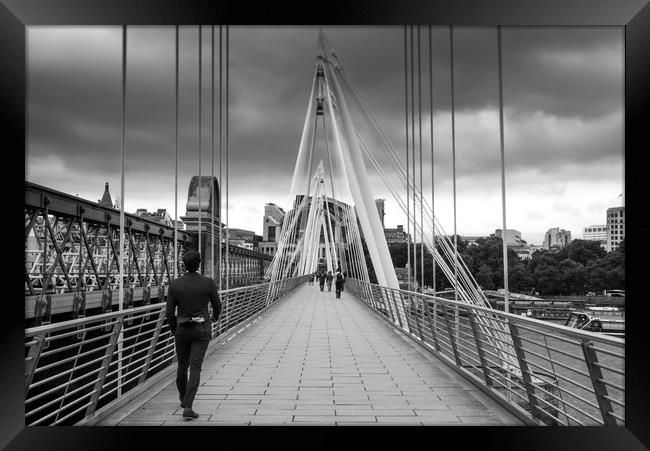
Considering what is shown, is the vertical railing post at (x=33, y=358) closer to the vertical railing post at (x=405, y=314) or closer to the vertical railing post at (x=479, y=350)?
the vertical railing post at (x=479, y=350)

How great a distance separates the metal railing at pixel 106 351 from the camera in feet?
13.9

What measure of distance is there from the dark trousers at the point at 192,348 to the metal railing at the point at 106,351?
1.93 feet

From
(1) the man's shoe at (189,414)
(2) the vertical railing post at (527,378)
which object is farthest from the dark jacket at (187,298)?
(2) the vertical railing post at (527,378)

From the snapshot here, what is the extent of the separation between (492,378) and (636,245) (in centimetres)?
233

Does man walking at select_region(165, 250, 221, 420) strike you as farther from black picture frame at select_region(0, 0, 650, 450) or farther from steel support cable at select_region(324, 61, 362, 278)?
steel support cable at select_region(324, 61, 362, 278)

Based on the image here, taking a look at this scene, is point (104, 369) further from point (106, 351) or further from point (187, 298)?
point (187, 298)

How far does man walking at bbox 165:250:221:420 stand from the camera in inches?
202

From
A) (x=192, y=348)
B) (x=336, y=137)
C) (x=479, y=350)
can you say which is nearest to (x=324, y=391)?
(x=479, y=350)

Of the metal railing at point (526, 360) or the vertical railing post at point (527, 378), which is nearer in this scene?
the metal railing at point (526, 360)

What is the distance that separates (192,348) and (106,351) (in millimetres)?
683

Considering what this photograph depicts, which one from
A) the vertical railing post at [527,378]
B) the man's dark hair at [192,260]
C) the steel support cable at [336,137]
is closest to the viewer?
the vertical railing post at [527,378]

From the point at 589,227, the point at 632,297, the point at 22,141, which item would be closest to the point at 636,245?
the point at 632,297

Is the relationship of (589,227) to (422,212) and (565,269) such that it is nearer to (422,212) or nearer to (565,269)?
(565,269)
